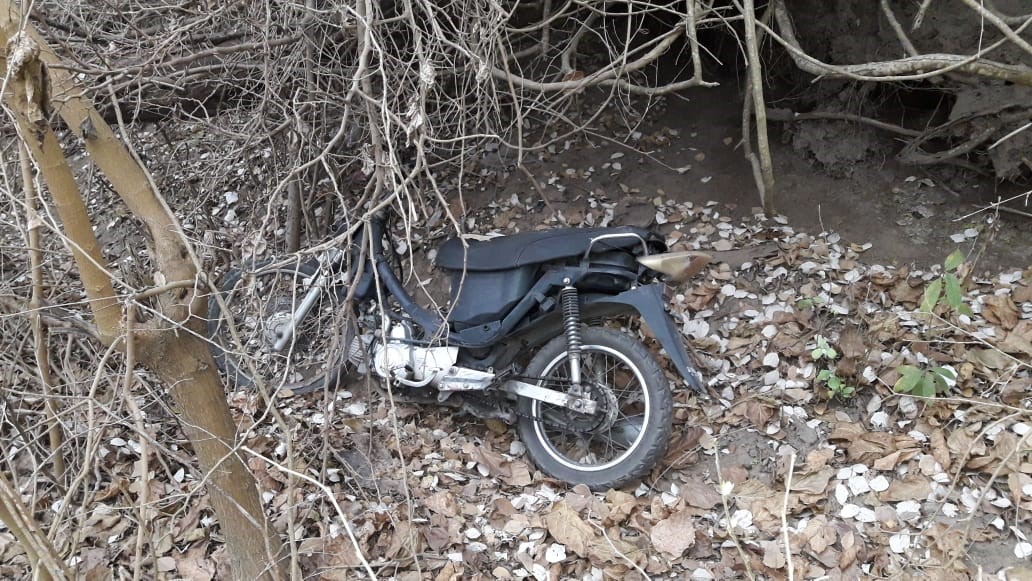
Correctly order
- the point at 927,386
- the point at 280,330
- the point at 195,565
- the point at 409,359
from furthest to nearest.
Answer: the point at 280,330, the point at 409,359, the point at 927,386, the point at 195,565

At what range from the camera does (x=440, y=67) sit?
3938 millimetres

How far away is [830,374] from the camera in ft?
12.4

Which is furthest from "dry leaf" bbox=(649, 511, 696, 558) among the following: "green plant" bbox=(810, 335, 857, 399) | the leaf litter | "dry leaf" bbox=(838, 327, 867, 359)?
"dry leaf" bbox=(838, 327, 867, 359)

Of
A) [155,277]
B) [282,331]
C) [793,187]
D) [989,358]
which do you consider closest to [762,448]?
[989,358]

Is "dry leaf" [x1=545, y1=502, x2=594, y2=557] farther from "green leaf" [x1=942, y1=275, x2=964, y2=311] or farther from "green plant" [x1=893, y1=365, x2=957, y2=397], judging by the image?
"green leaf" [x1=942, y1=275, x2=964, y2=311]

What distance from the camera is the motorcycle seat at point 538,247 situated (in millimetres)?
3582

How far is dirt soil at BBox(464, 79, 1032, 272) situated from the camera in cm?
447

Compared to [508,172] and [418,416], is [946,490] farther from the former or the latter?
[508,172]

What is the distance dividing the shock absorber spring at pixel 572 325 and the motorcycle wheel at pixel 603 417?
76mm

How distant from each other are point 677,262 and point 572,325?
22.0 inches

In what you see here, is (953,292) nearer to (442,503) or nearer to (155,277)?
(442,503)

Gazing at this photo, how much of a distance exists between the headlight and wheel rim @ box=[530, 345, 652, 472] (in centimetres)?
45

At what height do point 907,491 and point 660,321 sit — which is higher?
point 660,321

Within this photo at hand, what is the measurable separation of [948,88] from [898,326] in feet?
5.17
